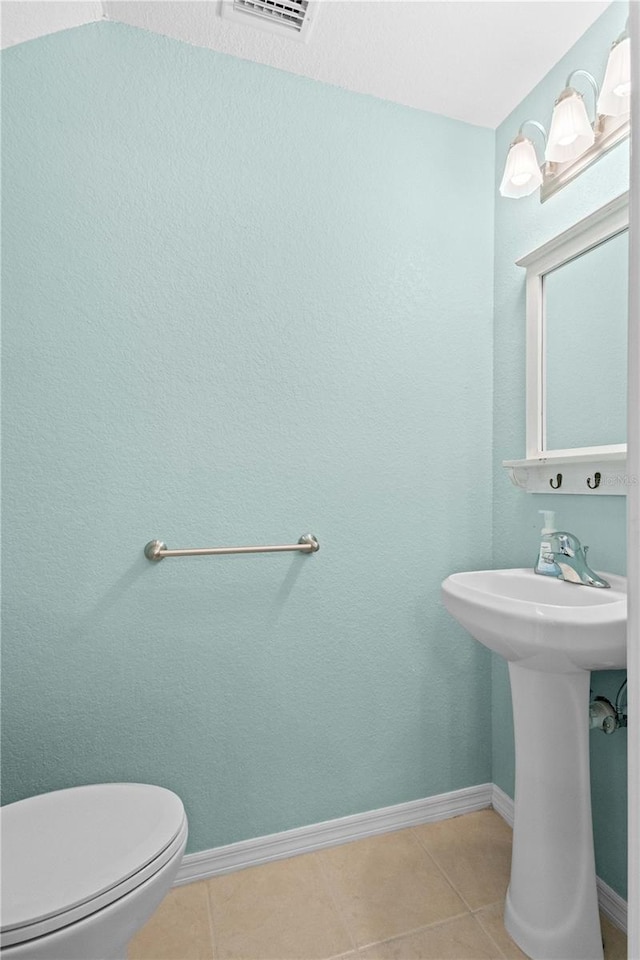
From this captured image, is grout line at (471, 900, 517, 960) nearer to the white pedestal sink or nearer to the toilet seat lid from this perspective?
the white pedestal sink

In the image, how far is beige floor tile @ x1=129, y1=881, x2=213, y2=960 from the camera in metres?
1.18

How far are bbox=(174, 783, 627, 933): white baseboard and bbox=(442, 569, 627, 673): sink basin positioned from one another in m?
0.71

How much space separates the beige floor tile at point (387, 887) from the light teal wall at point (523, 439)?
38 cm

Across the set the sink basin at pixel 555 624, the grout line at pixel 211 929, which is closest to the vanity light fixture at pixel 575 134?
the sink basin at pixel 555 624

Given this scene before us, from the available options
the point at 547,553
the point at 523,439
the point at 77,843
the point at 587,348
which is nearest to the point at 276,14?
the point at 587,348

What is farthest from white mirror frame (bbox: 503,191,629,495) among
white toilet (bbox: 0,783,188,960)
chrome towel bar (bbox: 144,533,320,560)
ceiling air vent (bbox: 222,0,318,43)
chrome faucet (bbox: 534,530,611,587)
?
white toilet (bbox: 0,783,188,960)

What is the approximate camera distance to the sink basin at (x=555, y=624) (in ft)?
3.09

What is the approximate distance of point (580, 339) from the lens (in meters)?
1.40

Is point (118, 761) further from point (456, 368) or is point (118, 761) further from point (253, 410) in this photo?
point (456, 368)

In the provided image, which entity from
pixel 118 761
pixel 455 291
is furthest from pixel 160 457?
pixel 455 291

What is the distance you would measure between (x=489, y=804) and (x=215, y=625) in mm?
1114

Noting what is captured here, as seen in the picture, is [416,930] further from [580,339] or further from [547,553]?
[580,339]

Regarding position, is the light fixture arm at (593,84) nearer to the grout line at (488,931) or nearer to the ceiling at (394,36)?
the ceiling at (394,36)

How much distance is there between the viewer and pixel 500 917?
127 cm
